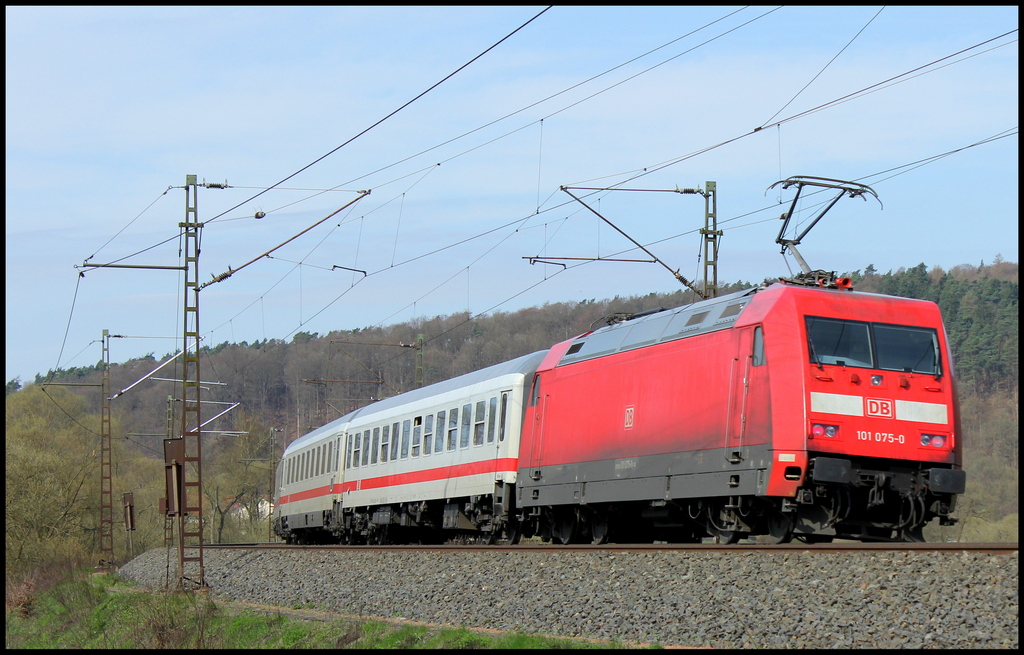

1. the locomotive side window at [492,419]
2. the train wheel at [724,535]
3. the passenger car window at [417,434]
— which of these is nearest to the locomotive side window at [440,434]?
the passenger car window at [417,434]

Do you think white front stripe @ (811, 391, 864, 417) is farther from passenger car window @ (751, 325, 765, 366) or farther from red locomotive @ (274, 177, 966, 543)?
passenger car window @ (751, 325, 765, 366)

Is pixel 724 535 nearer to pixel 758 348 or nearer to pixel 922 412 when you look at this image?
pixel 758 348

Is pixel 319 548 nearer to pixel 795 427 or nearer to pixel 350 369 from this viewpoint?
pixel 795 427

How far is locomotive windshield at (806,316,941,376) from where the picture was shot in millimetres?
13781

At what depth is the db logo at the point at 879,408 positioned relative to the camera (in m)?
13.6

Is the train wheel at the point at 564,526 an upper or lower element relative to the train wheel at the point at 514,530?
upper

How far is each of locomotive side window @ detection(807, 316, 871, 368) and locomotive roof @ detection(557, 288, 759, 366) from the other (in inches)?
45.1

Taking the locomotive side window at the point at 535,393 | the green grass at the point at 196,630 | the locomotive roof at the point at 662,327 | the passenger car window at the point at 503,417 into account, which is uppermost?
the locomotive roof at the point at 662,327

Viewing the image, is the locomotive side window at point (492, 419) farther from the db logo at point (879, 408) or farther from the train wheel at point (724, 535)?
the db logo at point (879, 408)

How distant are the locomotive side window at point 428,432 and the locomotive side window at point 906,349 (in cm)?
1225

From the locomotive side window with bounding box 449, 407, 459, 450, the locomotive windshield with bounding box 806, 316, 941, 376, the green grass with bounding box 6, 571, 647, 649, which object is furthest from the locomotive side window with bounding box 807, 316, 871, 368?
the locomotive side window with bounding box 449, 407, 459, 450

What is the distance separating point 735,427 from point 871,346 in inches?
77.6

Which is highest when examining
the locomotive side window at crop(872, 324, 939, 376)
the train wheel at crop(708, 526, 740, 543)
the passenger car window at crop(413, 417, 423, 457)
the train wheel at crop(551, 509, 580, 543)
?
the locomotive side window at crop(872, 324, 939, 376)

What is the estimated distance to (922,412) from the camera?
1379cm
